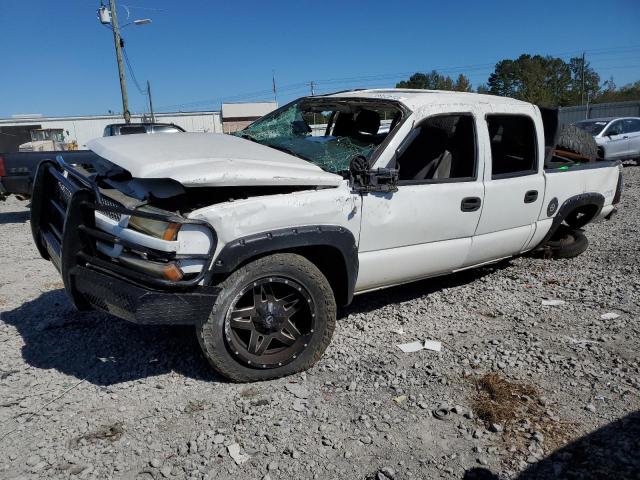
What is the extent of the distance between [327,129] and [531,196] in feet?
7.01

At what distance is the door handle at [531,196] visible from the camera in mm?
4420

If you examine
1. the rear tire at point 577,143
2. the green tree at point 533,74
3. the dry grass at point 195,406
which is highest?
the green tree at point 533,74

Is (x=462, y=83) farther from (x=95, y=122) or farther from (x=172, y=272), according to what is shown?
(x=172, y=272)

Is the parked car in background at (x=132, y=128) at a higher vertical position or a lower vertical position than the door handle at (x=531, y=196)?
higher

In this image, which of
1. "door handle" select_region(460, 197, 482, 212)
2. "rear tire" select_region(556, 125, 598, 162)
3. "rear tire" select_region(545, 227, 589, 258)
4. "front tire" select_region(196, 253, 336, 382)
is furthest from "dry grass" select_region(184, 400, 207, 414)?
"rear tire" select_region(556, 125, 598, 162)

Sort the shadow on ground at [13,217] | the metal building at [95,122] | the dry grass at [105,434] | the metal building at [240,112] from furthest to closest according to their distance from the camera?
the metal building at [240,112], the metal building at [95,122], the shadow on ground at [13,217], the dry grass at [105,434]

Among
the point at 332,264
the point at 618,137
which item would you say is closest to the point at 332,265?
the point at 332,264

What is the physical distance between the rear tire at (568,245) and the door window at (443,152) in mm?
2225

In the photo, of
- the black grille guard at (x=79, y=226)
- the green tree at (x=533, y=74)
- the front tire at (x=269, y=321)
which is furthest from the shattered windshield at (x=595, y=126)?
the green tree at (x=533, y=74)

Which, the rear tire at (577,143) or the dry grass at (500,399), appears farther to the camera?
the rear tire at (577,143)

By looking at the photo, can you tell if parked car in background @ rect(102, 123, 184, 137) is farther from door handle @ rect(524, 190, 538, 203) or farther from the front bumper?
the front bumper

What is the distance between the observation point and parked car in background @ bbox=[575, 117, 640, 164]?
587 inches

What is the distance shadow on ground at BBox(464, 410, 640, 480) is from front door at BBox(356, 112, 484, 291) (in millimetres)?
1585

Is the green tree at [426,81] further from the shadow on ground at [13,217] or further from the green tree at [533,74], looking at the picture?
the shadow on ground at [13,217]
